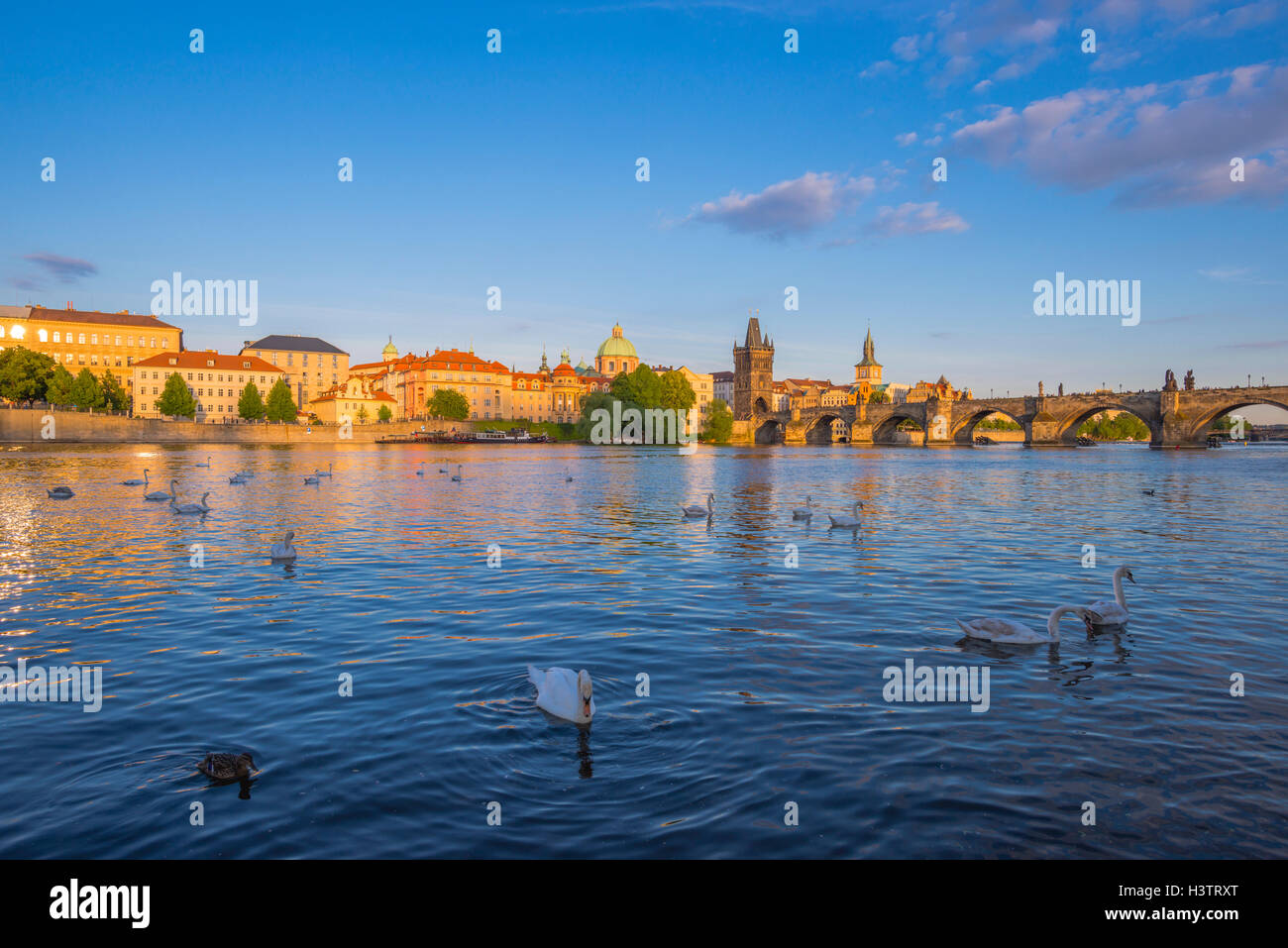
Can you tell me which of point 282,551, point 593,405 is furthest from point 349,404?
point 282,551

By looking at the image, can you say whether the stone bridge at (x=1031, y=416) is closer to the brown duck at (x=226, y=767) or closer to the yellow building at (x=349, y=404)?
the yellow building at (x=349, y=404)

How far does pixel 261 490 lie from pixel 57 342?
420ft

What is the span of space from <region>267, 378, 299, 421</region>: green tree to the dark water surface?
4544 inches

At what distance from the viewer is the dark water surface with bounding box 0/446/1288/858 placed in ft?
16.8

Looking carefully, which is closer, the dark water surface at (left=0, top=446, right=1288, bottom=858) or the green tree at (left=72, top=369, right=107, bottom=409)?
the dark water surface at (left=0, top=446, right=1288, bottom=858)

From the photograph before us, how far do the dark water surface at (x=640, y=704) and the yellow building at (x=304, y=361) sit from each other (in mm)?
151346

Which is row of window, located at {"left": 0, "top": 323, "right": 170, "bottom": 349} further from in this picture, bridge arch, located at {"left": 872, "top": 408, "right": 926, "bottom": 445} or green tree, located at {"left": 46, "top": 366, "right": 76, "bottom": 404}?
bridge arch, located at {"left": 872, "top": 408, "right": 926, "bottom": 445}

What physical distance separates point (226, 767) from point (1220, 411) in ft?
369

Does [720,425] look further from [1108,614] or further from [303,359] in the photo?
[1108,614]

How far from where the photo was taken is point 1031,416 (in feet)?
374

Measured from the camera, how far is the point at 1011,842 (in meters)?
4.95

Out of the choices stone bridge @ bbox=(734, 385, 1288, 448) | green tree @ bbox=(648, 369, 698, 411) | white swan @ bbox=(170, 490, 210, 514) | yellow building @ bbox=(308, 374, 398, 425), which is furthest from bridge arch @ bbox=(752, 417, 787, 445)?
white swan @ bbox=(170, 490, 210, 514)
